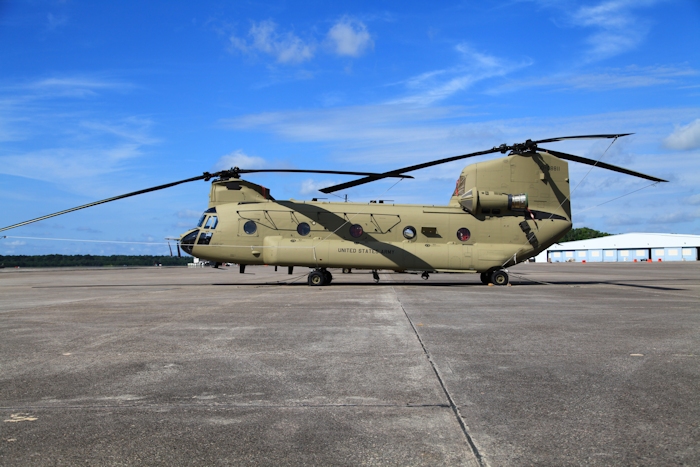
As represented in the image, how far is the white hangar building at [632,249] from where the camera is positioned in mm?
89650

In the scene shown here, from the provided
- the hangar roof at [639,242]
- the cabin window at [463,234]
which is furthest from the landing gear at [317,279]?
the hangar roof at [639,242]

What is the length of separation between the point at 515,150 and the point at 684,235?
85637 millimetres

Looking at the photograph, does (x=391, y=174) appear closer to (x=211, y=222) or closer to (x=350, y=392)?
(x=211, y=222)

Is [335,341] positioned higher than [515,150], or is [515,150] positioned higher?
[515,150]

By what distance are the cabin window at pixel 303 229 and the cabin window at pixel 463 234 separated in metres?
6.26

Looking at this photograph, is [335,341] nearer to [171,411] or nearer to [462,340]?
[462,340]

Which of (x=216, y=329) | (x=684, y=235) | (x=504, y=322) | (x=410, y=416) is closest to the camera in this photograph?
→ (x=410, y=416)

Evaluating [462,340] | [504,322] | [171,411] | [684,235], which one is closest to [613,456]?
[171,411]

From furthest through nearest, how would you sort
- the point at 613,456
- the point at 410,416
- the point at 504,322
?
the point at 504,322 → the point at 410,416 → the point at 613,456

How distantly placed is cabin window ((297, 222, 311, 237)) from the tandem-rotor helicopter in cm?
4

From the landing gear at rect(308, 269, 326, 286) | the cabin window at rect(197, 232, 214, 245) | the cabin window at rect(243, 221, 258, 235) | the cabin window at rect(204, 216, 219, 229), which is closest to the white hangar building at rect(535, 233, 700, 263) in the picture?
the landing gear at rect(308, 269, 326, 286)

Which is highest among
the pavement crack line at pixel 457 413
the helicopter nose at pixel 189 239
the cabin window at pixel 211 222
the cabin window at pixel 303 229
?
the cabin window at pixel 211 222

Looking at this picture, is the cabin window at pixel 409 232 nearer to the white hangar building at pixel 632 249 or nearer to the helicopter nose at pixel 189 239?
the helicopter nose at pixel 189 239

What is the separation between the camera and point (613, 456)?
11.4 feet
